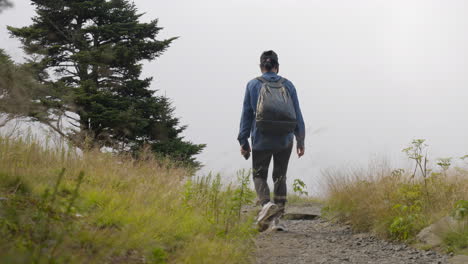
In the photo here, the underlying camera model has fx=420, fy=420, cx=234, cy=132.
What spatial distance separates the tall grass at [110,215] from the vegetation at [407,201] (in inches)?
78.4

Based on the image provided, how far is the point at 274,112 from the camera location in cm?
507

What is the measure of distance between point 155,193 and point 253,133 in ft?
4.72

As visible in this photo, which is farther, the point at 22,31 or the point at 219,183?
the point at 22,31

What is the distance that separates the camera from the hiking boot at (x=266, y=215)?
16.6 feet

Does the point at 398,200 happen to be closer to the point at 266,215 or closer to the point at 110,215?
the point at 266,215

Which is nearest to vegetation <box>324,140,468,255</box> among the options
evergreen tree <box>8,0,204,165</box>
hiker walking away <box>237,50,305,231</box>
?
hiker walking away <box>237,50,305,231</box>

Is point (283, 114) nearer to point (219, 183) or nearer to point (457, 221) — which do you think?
point (219, 183)

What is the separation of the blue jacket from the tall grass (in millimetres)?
626

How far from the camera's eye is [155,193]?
15.2 feet

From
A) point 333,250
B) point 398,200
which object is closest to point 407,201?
point 398,200

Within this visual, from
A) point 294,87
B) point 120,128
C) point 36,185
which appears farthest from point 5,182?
point 120,128

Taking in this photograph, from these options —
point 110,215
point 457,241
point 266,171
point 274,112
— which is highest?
point 274,112

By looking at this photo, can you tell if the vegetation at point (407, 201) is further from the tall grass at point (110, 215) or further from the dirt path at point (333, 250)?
the tall grass at point (110, 215)

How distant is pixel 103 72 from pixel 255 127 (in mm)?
13341
